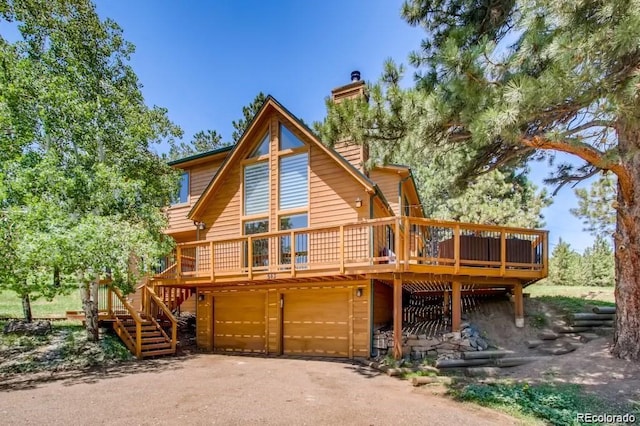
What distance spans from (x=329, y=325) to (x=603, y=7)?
30.0 ft

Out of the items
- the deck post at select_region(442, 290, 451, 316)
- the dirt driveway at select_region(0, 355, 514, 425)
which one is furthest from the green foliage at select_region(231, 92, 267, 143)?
the dirt driveway at select_region(0, 355, 514, 425)

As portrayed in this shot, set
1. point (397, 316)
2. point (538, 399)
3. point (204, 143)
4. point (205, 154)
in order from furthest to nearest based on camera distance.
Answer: point (204, 143) < point (205, 154) < point (397, 316) < point (538, 399)

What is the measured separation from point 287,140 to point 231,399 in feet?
26.8

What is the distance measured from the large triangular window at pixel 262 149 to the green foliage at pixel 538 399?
30.0 ft

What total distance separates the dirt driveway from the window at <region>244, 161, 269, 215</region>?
522 cm

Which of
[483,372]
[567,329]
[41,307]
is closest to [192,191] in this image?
[41,307]

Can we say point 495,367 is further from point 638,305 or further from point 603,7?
point 603,7

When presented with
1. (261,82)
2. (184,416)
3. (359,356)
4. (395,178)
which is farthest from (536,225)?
(184,416)

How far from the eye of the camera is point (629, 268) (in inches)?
311

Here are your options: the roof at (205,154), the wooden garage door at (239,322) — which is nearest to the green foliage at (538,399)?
the wooden garage door at (239,322)

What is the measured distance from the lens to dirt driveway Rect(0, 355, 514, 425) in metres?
5.52

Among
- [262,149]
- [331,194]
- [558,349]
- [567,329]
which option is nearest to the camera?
[558,349]

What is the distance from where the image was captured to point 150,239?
10.5m

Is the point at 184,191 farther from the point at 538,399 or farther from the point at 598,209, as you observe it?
the point at 598,209
